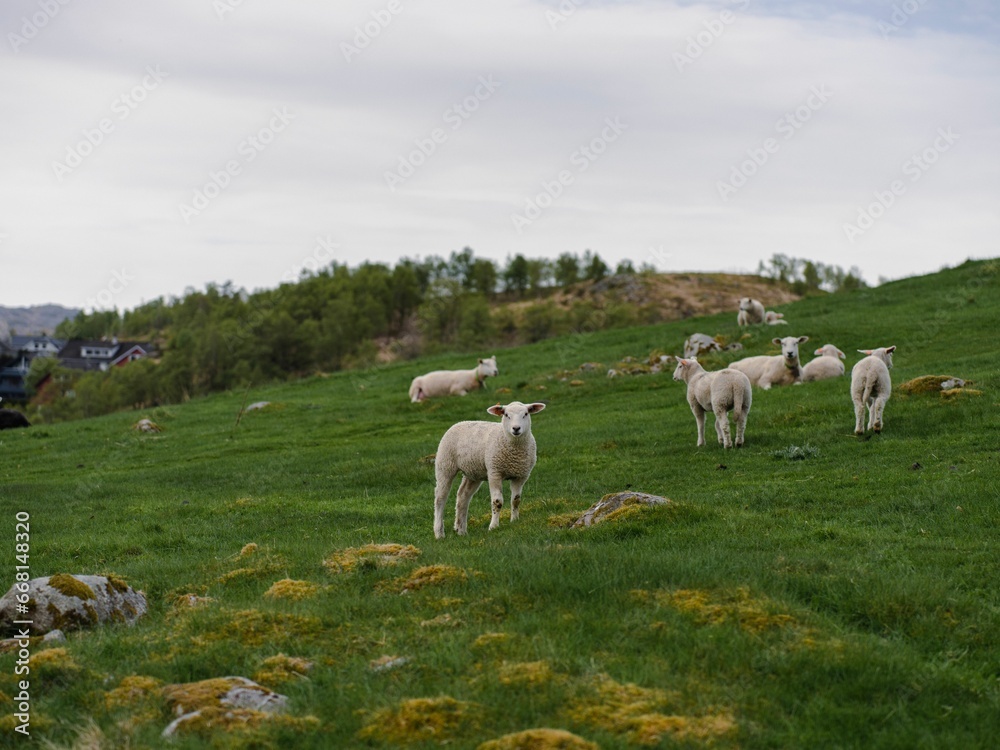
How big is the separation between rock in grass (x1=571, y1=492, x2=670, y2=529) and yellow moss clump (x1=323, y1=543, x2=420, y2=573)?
2.64 meters

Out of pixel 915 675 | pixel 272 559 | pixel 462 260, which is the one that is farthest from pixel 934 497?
pixel 462 260

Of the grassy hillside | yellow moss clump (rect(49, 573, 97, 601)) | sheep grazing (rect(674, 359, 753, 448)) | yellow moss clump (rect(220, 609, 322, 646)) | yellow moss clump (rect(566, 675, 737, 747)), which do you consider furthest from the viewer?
sheep grazing (rect(674, 359, 753, 448))

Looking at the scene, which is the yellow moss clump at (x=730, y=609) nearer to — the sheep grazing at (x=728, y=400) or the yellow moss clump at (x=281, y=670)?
the yellow moss clump at (x=281, y=670)

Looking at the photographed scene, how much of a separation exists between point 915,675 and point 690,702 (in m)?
1.91

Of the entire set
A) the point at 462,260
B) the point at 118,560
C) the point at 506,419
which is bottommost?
the point at 118,560

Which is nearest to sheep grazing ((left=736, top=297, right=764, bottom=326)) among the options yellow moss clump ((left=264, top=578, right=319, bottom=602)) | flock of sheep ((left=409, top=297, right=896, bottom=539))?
flock of sheep ((left=409, top=297, right=896, bottom=539))

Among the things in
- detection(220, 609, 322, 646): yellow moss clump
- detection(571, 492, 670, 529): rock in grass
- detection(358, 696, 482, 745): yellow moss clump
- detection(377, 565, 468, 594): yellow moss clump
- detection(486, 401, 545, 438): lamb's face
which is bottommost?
detection(358, 696, 482, 745): yellow moss clump

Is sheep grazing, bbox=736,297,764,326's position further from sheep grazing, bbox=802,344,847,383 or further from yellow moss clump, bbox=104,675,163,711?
yellow moss clump, bbox=104,675,163,711

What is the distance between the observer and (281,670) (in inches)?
324

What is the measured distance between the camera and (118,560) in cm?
1527

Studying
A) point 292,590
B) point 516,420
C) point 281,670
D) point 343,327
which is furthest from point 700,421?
point 343,327

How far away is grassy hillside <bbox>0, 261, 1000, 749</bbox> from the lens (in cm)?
721

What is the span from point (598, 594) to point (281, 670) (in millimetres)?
3223

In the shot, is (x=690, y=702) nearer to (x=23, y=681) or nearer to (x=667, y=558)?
(x=667, y=558)
